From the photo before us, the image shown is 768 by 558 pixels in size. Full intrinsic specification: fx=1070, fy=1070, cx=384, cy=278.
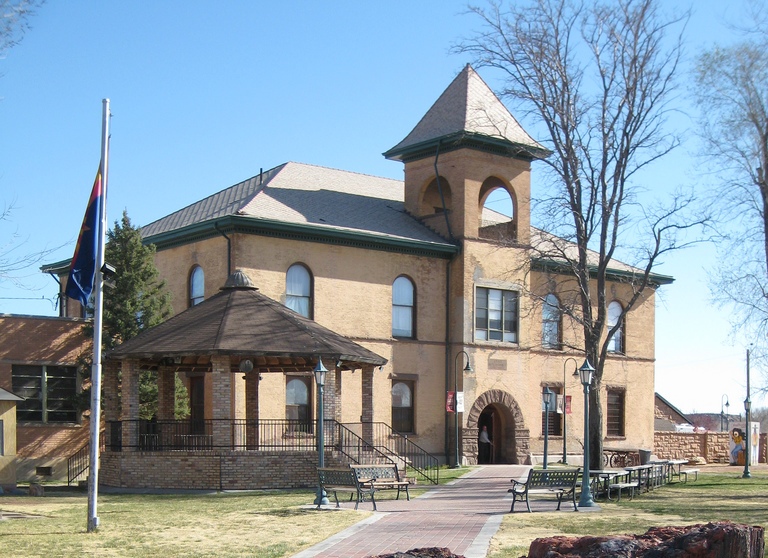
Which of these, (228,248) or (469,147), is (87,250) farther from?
(469,147)

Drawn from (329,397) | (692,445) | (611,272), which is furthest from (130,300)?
(692,445)

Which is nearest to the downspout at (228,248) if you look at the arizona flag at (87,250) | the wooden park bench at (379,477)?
the wooden park bench at (379,477)

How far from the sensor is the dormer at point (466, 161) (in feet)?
125

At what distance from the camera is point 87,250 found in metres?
17.8

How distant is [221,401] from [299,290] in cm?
786

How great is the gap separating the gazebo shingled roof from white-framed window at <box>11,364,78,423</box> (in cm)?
548

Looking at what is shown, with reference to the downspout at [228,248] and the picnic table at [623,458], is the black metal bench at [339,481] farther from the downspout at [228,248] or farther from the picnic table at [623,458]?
the picnic table at [623,458]

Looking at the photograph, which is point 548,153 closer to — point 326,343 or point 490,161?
point 490,161

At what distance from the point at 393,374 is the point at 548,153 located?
1002 cm

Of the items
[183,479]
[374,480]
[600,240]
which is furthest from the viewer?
[600,240]

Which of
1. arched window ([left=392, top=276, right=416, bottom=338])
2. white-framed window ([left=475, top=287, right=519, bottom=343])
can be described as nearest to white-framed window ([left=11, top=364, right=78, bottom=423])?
arched window ([left=392, top=276, right=416, bottom=338])

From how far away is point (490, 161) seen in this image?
→ 38.8 metres

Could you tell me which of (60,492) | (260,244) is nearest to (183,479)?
(60,492)

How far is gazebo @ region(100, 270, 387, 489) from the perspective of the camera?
2689cm
